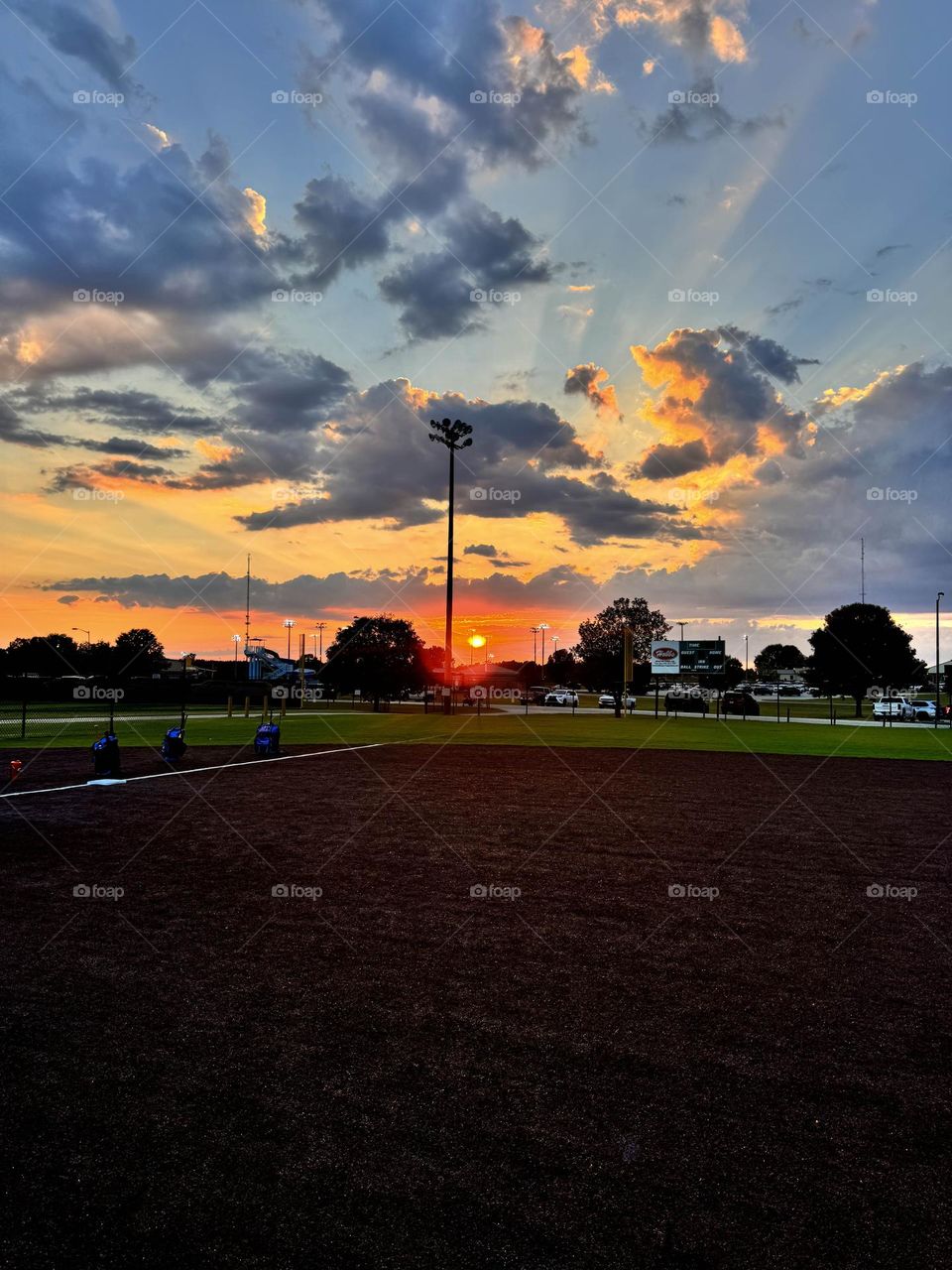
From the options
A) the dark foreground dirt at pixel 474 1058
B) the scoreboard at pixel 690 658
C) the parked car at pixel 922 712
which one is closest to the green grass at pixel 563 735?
the parked car at pixel 922 712

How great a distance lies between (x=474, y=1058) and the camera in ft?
17.0

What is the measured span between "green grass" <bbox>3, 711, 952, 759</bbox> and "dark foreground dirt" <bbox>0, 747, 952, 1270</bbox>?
1934cm

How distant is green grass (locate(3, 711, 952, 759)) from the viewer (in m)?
29.9

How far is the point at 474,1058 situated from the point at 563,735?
99.7 ft

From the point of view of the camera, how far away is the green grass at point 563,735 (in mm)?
29891

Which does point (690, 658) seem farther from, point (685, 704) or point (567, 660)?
point (567, 660)

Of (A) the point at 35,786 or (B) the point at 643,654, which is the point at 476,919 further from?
(B) the point at 643,654

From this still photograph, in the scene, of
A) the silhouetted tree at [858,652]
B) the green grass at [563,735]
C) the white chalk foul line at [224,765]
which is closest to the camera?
the white chalk foul line at [224,765]

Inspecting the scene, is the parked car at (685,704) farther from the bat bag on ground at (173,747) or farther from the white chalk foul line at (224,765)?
the bat bag on ground at (173,747)

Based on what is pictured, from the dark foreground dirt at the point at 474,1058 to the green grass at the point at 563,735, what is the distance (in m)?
19.3

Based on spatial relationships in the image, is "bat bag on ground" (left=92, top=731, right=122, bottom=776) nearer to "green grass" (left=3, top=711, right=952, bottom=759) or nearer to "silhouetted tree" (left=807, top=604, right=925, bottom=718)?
"green grass" (left=3, top=711, right=952, bottom=759)

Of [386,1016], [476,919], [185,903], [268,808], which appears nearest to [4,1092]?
[386,1016]

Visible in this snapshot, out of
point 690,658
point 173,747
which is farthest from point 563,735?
point 690,658

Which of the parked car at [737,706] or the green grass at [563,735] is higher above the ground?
the parked car at [737,706]
